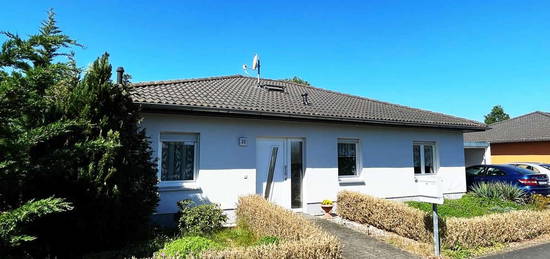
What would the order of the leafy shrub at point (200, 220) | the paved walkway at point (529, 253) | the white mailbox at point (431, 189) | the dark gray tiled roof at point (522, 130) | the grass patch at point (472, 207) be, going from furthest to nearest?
the dark gray tiled roof at point (522, 130) → the grass patch at point (472, 207) → the leafy shrub at point (200, 220) → the paved walkway at point (529, 253) → the white mailbox at point (431, 189)

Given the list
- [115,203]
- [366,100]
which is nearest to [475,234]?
[115,203]

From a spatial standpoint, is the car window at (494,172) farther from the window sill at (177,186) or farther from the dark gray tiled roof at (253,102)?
the window sill at (177,186)

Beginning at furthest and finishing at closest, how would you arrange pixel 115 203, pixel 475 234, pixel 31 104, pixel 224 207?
pixel 224 207, pixel 475 234, pixel 115 203, pixel 31 104

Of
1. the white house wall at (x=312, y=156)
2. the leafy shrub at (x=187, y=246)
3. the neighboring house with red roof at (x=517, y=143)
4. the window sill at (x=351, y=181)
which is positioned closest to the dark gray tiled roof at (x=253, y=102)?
the white house wall at (x=312, y=156)

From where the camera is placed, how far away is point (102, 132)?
5621 millimetres

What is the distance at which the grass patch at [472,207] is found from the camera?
9.71 metres

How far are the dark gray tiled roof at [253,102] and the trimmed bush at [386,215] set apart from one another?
2810 millimetres

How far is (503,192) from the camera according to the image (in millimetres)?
12297

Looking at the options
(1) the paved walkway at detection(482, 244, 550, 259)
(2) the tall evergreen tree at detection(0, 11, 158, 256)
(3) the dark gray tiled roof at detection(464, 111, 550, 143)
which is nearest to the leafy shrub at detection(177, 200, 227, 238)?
(2) the tall evergreen tree at detection(0, 11, 158, 256)

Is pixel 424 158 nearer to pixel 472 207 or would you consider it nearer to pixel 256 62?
pixel 472 207

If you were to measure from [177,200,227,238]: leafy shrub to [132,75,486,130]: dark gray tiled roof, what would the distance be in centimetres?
269

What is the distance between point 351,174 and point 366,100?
571cm

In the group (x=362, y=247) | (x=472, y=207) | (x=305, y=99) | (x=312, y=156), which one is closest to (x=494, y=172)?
(x=472, y=207)

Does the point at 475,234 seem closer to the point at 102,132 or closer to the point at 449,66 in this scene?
the point at 102,132
